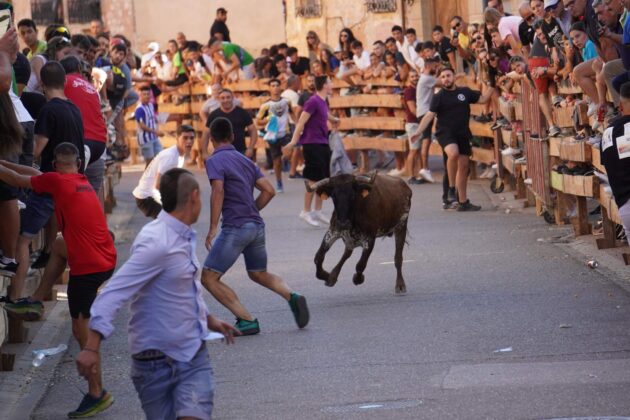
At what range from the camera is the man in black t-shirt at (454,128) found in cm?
2097

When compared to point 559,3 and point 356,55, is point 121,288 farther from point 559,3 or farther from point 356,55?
point 356,55

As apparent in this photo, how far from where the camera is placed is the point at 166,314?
6828mm

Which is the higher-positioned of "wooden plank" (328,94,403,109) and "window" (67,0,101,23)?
"window" (67,0,101,23)

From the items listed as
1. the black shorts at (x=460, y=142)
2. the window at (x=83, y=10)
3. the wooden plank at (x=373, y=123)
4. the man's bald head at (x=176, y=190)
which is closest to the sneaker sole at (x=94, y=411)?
the man's bald head at (x=176, y=190)

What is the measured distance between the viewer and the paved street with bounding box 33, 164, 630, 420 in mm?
8812

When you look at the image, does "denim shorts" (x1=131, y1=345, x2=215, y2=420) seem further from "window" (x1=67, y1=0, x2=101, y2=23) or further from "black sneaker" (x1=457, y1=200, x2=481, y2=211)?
"window" (x1=67, y1=0, x2=101, y2=23)

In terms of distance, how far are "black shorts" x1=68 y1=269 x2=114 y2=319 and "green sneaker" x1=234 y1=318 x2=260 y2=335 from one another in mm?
2235

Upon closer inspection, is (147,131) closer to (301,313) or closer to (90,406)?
(301,313)

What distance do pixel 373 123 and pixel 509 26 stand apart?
26.0 ft

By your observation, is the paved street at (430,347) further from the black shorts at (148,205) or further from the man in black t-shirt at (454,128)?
the man in black t-shirt at (454,128)

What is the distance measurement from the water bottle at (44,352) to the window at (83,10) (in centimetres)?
3616

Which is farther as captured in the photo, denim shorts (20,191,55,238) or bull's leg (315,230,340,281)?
bull's leg (315,230,340,281)

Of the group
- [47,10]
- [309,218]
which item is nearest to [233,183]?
[309,218]

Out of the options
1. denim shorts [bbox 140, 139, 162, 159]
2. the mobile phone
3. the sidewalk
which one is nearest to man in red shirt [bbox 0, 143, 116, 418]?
the sidewalk
